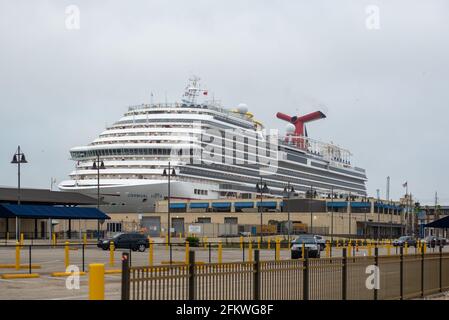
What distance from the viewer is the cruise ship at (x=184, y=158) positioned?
93188 mm

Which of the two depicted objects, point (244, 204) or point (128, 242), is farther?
point (244, 204)

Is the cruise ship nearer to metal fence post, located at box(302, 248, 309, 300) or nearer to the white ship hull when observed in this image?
the white ship hull

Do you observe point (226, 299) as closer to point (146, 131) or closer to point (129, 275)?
point (129, 275)

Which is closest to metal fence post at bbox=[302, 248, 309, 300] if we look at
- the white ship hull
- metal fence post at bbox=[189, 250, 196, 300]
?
metal fence post at bbox=[189, 250, 196, 300]

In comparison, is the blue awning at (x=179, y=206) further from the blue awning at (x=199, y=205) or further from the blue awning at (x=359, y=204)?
the blue awning at (x=359, y=204)

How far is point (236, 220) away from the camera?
9706 cm

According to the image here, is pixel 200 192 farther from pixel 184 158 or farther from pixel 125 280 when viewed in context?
pixel 125 280

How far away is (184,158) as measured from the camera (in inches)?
3740

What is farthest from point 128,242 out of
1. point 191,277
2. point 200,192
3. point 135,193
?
point 200,192

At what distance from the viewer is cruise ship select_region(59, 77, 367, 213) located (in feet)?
306

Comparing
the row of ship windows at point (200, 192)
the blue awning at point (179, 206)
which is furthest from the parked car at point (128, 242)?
the blue awning at point (179, 206)

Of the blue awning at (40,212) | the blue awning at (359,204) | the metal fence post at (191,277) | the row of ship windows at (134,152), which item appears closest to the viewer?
the metal fence post at (191,277)

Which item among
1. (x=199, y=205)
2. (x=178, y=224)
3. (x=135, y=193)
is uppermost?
(x=135, y=193)

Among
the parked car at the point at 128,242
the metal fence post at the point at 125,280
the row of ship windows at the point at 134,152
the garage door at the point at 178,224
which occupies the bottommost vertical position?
the garage door at the point at 178,224
